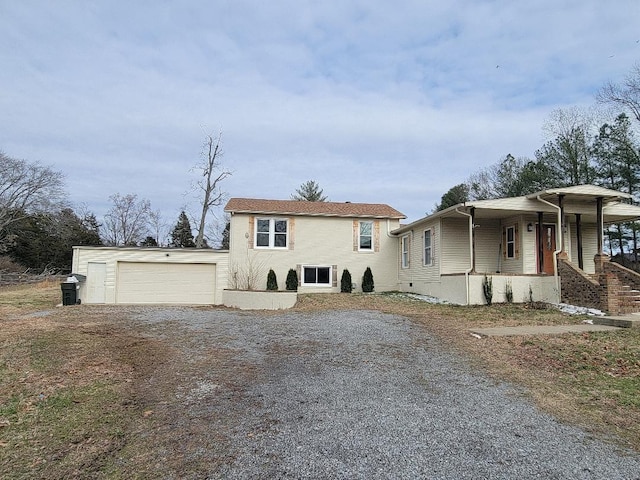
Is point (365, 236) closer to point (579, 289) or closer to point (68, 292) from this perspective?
point (579, 289)

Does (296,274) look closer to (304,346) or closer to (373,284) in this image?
(373,284)

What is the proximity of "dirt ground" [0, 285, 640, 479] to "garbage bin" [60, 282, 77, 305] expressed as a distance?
20.4 feet

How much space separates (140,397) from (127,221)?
44272 mm

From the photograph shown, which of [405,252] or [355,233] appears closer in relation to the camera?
[405,252]

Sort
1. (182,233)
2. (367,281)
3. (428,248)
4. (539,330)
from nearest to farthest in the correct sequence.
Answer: (539,330), (428,248), (367,281), (182,233)

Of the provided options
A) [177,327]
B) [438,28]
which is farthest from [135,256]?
[438,28]

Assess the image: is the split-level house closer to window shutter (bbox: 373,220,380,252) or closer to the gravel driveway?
window shutter (bbox: 373,220,380,252)

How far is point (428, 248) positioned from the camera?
56.7 ft

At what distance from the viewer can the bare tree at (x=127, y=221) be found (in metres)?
44.8

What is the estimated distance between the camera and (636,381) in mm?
5801

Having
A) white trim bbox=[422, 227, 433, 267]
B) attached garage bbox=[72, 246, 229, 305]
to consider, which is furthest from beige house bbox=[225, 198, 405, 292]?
white trim bbox=[422, 227, 433, 267]

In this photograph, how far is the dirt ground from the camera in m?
3.47

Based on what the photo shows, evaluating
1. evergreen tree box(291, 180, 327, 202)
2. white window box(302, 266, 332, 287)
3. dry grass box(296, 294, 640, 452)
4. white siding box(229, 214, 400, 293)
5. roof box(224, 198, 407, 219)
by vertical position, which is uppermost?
evergreen tree box(291, 180, 327, 202)

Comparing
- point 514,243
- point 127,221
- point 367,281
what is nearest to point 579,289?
point 514,243
